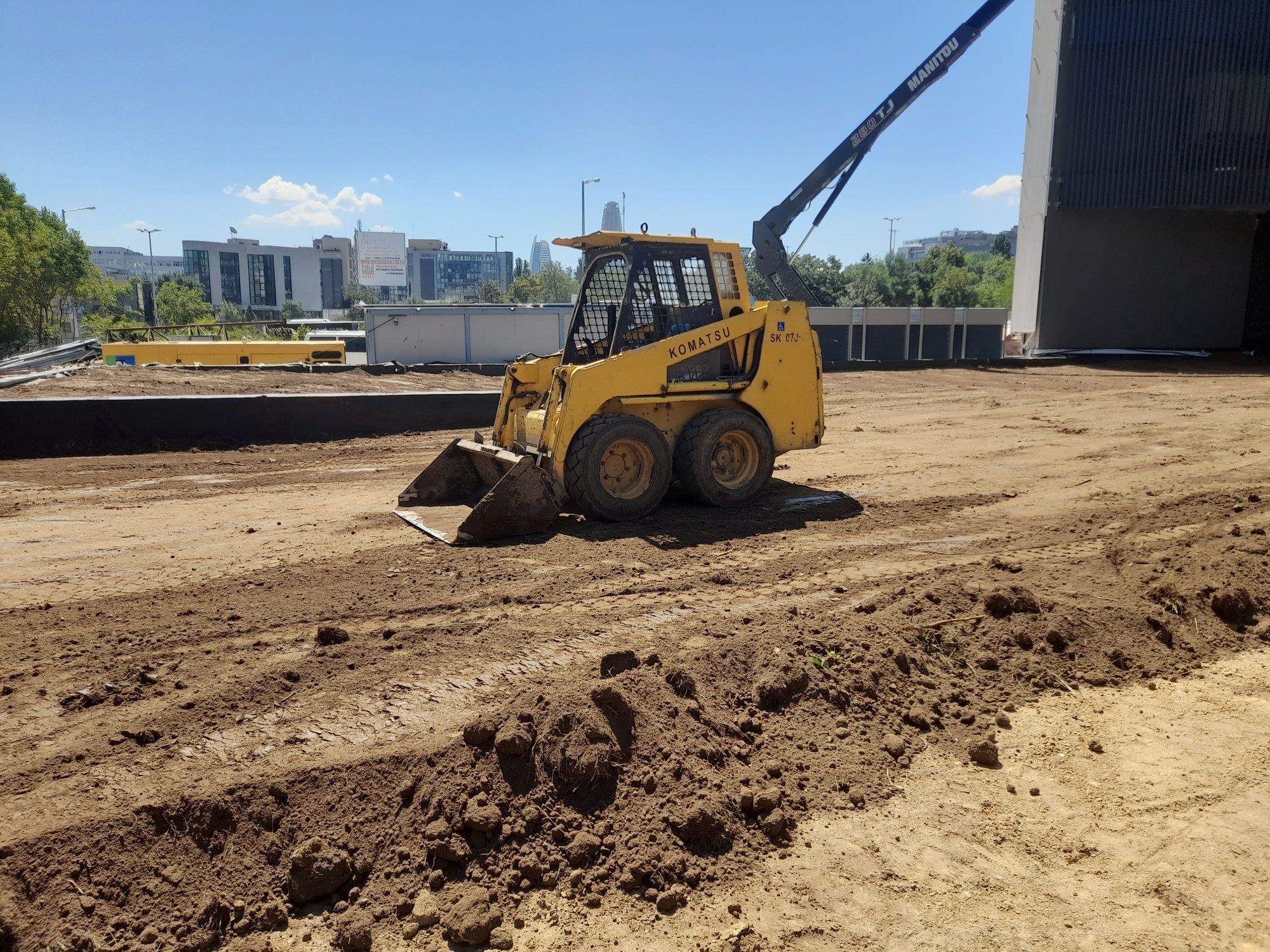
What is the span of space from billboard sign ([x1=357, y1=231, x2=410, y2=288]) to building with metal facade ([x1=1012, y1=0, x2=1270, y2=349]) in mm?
92975

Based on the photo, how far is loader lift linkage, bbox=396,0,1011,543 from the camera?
7402mm

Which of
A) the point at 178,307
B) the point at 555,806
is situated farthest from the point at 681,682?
the point at 178,307

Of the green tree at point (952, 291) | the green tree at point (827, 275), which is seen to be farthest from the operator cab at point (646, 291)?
the green tree at point (952, 291)

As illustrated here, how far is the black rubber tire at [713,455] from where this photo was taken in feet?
26.4

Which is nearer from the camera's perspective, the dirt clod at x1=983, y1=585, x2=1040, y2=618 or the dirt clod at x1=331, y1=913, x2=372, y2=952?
the dirt clod at x1=331, y1=913, x2=372, y2=952

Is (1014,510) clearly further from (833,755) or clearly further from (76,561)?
(76,561)

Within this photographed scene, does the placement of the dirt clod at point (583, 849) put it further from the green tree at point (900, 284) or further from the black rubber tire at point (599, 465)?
the green tree at point (900, 284)

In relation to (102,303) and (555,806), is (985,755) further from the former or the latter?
(102,303)

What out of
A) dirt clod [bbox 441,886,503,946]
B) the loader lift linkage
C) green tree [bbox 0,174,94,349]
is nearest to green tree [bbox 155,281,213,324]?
green tree [bbox 0,174,94,349]

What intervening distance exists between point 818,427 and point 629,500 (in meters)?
2.27

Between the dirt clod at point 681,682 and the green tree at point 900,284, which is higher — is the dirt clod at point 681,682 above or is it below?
below

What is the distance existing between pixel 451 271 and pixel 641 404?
16165 cm

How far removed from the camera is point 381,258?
361 feet

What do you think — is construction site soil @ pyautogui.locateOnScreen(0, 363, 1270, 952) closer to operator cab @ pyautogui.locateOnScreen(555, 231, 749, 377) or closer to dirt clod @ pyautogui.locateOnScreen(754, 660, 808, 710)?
dirt clod @ pyautogui.locateOnScreen(754, 660, 808, 710)
